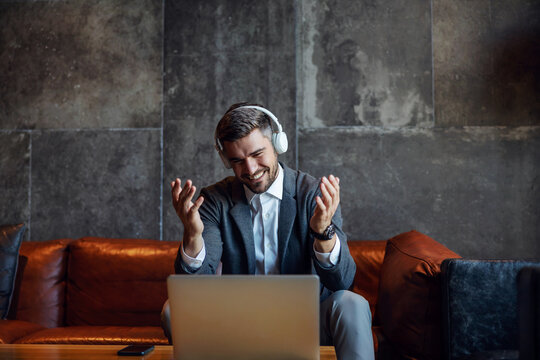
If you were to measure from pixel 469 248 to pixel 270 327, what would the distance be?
1966 millimetres

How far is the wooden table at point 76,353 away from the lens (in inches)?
54.1

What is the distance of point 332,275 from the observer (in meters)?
1.75

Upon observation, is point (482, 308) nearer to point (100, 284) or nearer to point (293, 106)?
point (293, 106)

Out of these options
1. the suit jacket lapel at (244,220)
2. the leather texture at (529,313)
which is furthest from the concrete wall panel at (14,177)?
the leather texture at (529,313)

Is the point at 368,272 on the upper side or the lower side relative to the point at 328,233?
lower

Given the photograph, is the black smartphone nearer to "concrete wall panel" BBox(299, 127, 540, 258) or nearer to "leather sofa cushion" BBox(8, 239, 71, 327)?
"leather sofa cushion" BBox(8, 239, 71, 327)

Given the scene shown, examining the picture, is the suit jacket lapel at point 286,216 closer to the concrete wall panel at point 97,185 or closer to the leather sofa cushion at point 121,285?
the leather sofa cushion at point 121,285

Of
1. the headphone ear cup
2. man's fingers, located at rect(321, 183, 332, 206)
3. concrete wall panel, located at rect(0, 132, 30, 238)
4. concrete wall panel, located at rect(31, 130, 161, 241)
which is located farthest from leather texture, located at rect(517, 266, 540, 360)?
concrete wall panel, located at rect(0, 132, 30, 238)

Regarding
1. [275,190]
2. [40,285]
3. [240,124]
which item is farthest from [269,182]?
[40,285]

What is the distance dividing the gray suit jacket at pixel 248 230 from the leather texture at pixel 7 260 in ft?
3.86

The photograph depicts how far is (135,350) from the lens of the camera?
1430 mm

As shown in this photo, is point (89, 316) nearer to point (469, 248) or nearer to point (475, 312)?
point (475, 312)

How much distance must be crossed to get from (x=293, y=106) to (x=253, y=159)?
976mm

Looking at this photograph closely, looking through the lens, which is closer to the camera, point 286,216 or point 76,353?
point 76,353
